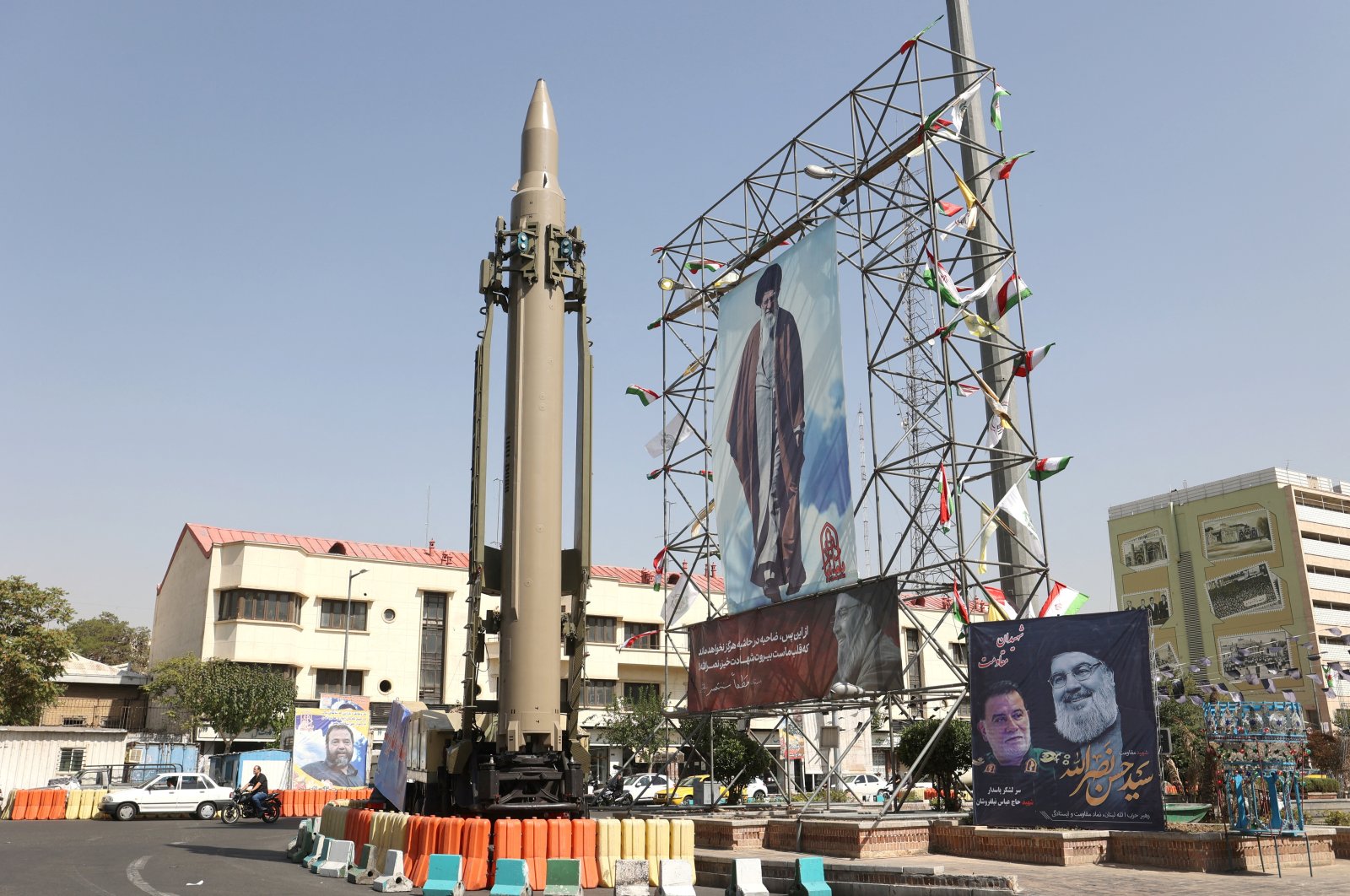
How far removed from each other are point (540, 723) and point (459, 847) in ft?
9.49

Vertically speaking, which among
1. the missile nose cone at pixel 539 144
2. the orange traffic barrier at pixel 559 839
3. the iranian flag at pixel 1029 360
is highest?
the missile nose cone at pixel 539 144

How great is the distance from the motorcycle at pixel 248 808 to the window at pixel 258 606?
15.8 m

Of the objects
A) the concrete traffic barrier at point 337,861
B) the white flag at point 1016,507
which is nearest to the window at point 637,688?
the white flag at point 1016,507

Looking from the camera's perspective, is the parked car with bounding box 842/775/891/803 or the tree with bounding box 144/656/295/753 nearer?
the parked car with bounding box 842/775/891/803

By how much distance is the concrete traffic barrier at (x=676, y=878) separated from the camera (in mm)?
14703

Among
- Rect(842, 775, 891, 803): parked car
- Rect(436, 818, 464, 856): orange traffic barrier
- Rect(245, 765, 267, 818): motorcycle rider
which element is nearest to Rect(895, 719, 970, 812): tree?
Rect(436, 818, 464, 856): orange traffic barrier

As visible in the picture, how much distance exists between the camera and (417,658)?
53.2 metres

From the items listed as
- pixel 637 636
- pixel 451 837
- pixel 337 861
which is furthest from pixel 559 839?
pixel 637 636

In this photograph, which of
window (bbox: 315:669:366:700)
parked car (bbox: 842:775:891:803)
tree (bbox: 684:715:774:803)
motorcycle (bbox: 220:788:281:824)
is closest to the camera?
tree (bbox: 684:715:774:803)

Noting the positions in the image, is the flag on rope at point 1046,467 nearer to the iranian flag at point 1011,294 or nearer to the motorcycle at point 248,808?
the iranian flag at point 1011,294

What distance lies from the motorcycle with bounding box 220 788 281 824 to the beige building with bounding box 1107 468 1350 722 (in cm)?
6122

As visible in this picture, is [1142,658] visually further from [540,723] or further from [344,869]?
[344,869]

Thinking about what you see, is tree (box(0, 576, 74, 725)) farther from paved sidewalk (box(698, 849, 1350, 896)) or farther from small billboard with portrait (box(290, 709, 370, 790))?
paved sidewalk (box(698, 849, 1350, 896))

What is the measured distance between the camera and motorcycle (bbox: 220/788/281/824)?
32.6m
